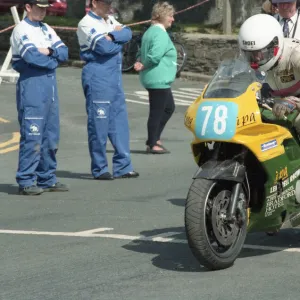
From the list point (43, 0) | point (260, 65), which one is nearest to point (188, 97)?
point (43, 0)

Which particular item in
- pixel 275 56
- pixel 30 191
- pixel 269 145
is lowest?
pixel 30 191

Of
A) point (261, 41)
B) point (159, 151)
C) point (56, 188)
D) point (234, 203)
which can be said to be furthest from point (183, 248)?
point (159, 151)

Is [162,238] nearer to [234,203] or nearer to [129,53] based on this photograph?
[234,203]

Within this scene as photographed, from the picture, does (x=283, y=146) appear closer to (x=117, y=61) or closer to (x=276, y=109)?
(x=276, y=109)

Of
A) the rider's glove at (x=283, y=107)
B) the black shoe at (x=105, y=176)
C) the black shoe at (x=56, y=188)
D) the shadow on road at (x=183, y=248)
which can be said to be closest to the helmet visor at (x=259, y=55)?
the rider's glove at (x=283, y=107)

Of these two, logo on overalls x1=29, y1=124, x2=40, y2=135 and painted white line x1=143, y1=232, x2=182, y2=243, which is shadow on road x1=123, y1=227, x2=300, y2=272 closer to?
painted white line x1=143, y1=232, x2=182, y2=243

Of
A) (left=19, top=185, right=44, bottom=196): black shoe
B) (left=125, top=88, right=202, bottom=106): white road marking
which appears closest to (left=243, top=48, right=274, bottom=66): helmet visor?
(left=19, top=185, right=44, bottom=196): black shoe

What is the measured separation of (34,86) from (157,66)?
3729 mm

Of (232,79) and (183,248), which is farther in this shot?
(183,248)

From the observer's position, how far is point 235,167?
770 centimetres

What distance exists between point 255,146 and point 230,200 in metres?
0.40

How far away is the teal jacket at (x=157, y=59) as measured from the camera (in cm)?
1482

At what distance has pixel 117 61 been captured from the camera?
12.9 metres

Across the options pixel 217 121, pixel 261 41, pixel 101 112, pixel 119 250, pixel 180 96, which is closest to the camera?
pixel 217 121
